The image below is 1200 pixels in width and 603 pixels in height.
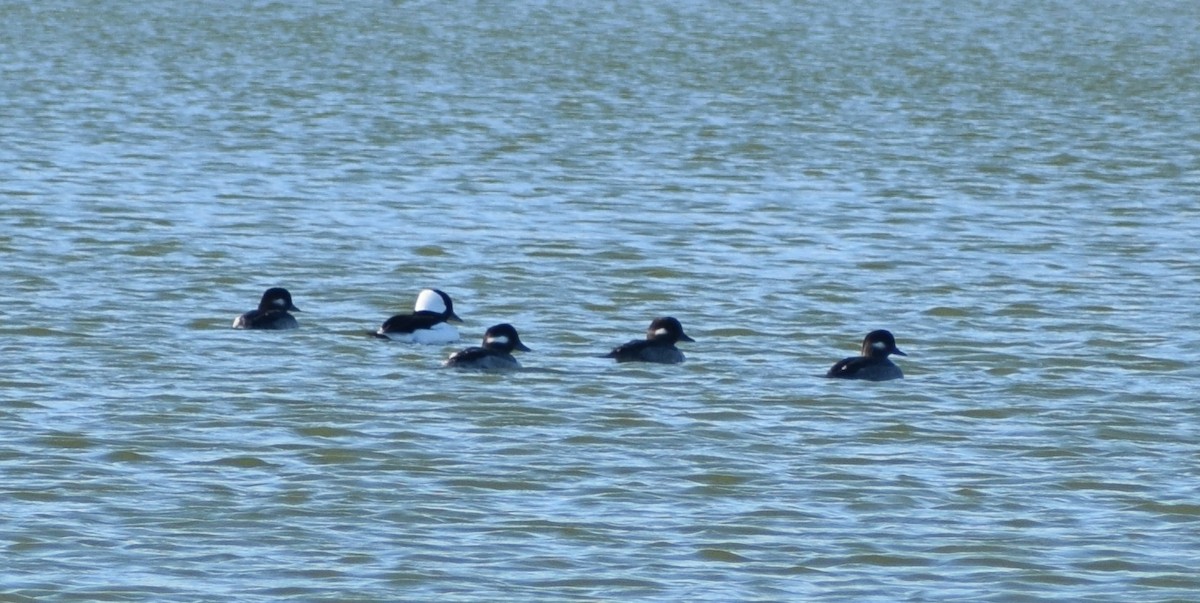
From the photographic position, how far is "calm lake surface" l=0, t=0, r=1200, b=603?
10.7m

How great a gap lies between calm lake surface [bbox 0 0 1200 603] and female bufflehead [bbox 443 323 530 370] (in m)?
0.13

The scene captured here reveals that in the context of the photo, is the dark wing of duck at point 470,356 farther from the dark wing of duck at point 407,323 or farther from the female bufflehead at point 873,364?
the female bufflehead at point 873,364

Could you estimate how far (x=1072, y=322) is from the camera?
57.4ft

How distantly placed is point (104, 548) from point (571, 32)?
44250mm

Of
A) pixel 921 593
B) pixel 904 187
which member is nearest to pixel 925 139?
pixel 904 187

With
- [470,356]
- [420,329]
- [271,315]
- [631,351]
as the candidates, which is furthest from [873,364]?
[271,315]

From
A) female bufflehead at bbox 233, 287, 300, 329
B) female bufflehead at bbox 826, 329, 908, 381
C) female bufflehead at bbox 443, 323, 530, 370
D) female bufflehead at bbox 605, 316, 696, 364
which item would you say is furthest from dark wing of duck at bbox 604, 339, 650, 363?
female bufflehead at bbox 233, 287, 300, 329

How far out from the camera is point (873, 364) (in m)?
15.0

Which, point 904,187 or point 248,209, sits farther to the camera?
point 904,187

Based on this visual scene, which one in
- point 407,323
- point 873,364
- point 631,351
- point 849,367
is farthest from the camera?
point 407,323

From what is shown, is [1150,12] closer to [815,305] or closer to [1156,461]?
[815,305]

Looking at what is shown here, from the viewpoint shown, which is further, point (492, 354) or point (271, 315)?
point (271, 315)

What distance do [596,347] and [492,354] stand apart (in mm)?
1266

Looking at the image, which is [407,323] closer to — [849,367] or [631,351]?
[631,351]
